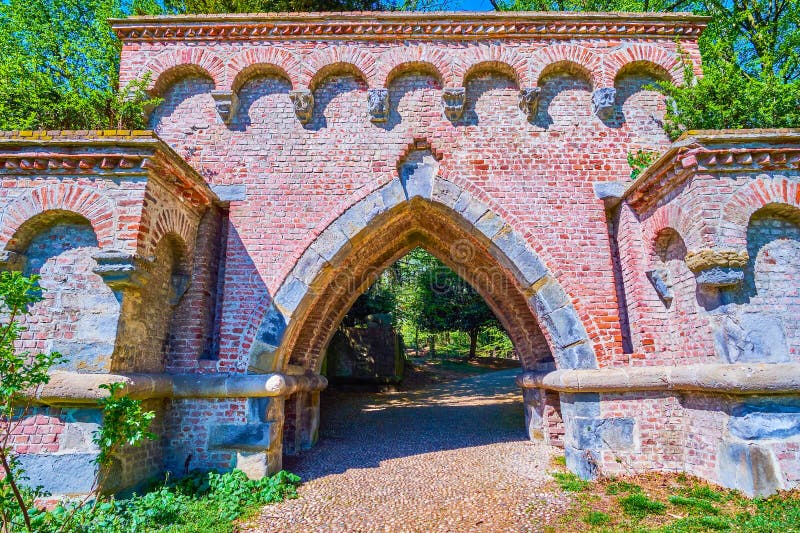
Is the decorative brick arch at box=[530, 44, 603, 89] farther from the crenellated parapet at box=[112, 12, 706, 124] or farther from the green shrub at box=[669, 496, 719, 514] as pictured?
the green shrub at box=[669, 496, 719, 514]

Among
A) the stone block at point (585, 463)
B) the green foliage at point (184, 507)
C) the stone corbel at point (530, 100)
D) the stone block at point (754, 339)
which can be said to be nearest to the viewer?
the green foliage at point (184, 507)

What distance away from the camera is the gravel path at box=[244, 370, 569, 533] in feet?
14.8

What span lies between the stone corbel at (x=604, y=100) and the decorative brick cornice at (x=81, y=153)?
6107 millimetres

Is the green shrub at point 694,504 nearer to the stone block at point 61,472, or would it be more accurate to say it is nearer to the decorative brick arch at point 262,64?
the stone block at point 61,472

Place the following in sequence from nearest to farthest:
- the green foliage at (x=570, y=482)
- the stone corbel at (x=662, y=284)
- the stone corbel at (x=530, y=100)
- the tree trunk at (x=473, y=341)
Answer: the green foliage at (x=570, y=482), the stone corbel at (x=662, y=284), the stone corbel at (x=530, y=100), the tree trunk at (x=473, y=341)

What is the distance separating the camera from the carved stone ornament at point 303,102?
655 cm

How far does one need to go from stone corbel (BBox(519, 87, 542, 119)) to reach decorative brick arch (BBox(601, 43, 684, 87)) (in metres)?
1.12

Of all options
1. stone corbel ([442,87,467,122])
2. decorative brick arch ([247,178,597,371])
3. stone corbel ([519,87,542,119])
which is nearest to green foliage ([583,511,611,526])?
decorative brick arch ([247,178,597,371])

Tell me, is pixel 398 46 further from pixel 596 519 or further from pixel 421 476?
pixel 596 519

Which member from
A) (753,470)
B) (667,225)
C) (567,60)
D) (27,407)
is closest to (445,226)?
(567,60)

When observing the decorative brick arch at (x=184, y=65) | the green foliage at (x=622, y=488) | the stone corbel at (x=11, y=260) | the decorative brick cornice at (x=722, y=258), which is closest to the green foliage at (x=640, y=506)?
the green foliage at (x=622, y=488)

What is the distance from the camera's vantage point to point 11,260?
4867 millimetres

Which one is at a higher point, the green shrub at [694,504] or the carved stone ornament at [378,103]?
the carved stone ornament at [378,103]

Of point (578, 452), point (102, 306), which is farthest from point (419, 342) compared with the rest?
point (102, 306)
